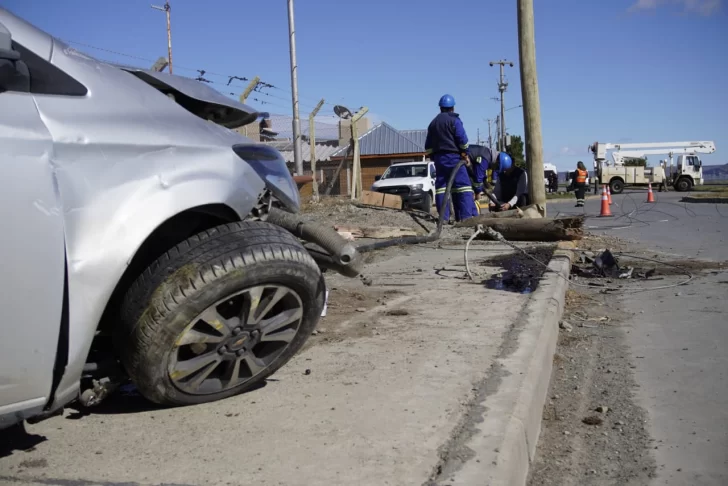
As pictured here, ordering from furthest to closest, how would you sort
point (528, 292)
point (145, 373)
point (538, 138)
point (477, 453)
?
1. point (538, 138)
2. point (528, 292)
3. point (145, 373)
4. point (477, 453)

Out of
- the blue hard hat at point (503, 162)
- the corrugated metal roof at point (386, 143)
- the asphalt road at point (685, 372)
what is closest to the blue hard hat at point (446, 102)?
the blue hard hat at point (503, 162)

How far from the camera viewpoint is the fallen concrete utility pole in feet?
29.6

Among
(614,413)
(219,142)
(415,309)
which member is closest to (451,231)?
(415,309)

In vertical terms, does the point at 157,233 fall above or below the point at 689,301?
above

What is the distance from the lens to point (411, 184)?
22.5m

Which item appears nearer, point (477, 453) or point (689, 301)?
point (477, 453)

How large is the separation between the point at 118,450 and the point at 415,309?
2.96m

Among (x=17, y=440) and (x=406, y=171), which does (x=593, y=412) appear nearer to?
(x=17, y=440)

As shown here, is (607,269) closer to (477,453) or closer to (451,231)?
(451,231)

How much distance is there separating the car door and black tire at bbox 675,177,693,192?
159 ft

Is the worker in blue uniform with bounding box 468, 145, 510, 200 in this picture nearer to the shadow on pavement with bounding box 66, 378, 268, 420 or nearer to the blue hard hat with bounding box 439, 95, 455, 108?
the blue hard hat with bounding box 439, 95, 455, 108

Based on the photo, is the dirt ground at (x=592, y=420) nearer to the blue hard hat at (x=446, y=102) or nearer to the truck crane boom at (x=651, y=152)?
the blue hard hat at (x=446, y=102)

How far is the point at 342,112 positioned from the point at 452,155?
10149mm

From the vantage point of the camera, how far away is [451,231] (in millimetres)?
10297
